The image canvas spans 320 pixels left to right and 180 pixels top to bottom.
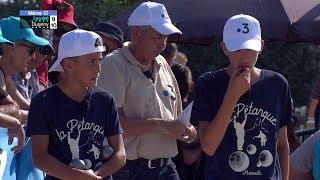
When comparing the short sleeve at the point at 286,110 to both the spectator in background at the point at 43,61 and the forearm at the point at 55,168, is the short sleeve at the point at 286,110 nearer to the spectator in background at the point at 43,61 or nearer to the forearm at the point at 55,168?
the forearm at the point at 55,168

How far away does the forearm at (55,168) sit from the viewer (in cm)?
493

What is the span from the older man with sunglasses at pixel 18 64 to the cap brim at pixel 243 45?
184 cm

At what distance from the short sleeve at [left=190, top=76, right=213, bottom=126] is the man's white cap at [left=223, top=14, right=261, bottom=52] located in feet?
0.92

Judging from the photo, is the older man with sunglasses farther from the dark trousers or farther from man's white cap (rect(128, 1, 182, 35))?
man's white cap (rect(128, 1, 182, 35))

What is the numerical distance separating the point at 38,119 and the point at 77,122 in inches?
8.7

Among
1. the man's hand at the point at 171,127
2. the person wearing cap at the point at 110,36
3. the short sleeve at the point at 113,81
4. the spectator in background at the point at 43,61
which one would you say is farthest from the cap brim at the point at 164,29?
the person wearing cap at the point at 110,36

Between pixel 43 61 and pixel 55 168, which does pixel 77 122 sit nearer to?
pixel 55 168

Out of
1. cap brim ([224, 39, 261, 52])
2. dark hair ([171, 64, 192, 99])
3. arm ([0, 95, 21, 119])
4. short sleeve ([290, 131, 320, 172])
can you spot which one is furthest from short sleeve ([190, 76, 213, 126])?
dark hair ([171, 64, 192, 99])

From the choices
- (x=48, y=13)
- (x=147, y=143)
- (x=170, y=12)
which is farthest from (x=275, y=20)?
(x=147, y=143)

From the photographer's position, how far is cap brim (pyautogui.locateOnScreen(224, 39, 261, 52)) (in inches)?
200

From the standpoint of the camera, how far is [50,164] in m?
4.94

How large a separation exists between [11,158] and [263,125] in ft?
6.52

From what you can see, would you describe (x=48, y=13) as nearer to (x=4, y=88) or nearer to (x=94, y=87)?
(x=4, y=88)

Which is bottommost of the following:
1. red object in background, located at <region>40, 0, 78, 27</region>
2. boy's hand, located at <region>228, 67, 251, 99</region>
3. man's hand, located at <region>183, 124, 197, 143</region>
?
red object in background, located at <region>40, 0, 78, 27</region>
